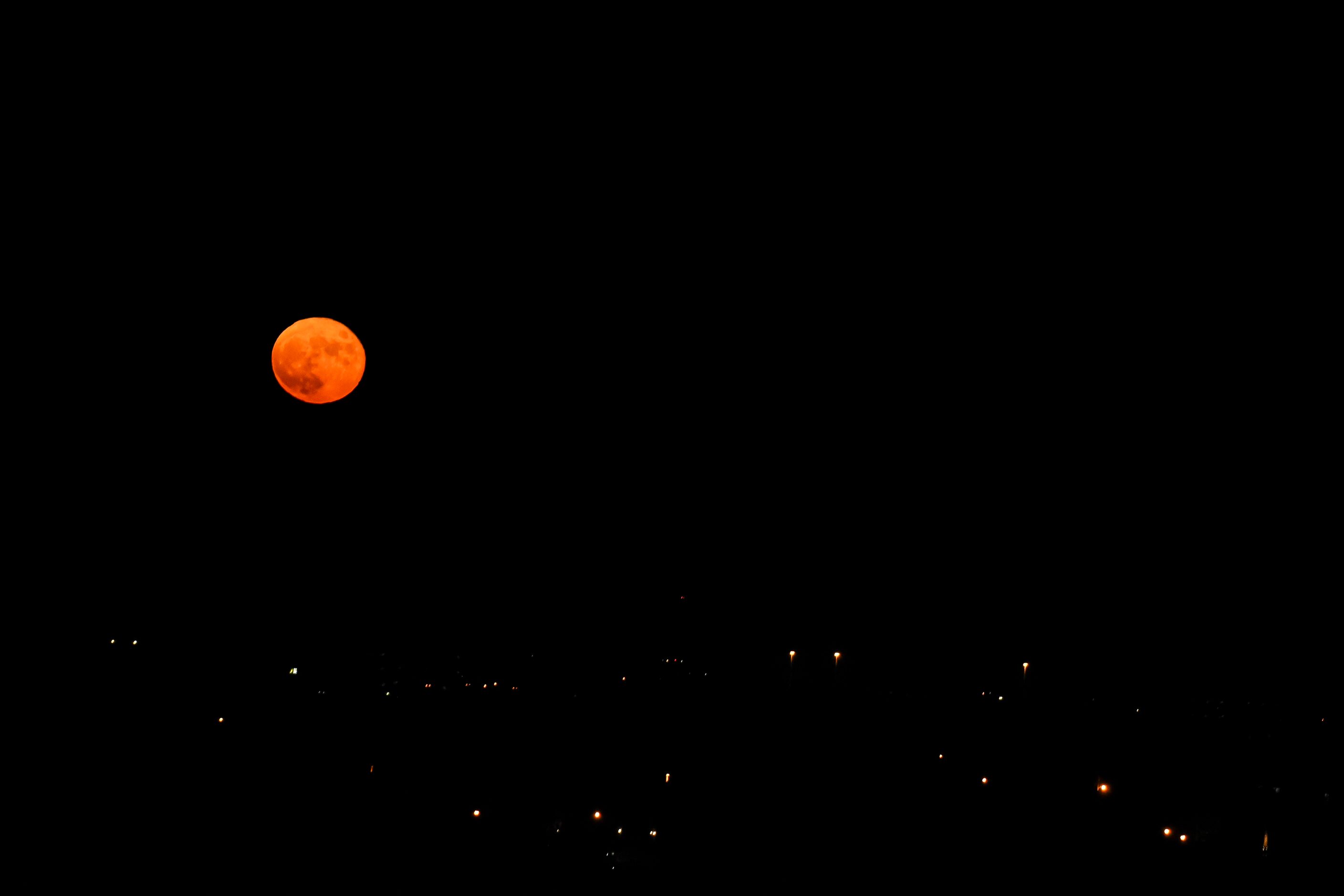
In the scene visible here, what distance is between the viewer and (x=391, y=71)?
10.1 feet

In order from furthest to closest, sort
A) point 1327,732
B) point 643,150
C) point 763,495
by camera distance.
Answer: point 763,495
point 643,150
point 1327,732

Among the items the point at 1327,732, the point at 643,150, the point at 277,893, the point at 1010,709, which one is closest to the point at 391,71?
the point at 643,150

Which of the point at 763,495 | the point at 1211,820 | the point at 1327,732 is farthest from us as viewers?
the point at 763,495

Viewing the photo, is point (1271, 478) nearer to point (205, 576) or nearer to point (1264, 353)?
point (1264, 353)

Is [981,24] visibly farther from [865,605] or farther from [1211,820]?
[1211,820]

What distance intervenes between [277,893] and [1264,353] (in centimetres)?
422

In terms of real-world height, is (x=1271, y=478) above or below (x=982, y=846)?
above

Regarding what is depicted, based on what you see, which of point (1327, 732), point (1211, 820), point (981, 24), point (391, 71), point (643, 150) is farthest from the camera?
point (643, 150)

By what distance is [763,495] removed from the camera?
3754mm

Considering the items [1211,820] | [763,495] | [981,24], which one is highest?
[981,24]

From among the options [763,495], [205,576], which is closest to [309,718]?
[205,576]

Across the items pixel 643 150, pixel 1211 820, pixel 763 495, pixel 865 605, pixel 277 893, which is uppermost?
pixel 643 150

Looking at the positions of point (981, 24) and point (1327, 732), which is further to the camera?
point (981, 24)

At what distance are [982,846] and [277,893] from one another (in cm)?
207
